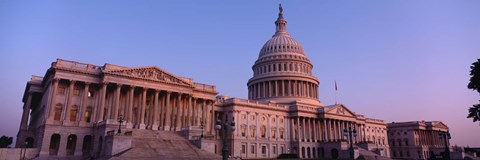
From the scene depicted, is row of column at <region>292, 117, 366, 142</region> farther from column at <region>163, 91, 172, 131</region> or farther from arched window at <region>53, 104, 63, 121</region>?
arched window at <region>53, 104, 63, 121</region>

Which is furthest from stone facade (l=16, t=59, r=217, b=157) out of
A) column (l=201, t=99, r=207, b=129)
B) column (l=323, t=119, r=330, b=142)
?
column (l=323, t=119, r=330, b=142)

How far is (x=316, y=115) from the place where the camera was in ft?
310

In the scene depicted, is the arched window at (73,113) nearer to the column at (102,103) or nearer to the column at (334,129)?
the column at (102,103)

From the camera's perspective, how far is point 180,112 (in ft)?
225

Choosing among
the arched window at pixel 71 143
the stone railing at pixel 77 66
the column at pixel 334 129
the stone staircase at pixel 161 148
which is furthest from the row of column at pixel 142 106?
the column at pixel 334 129

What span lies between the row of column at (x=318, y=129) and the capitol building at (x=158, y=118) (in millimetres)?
272

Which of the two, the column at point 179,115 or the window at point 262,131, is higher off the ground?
the column at point 179,115

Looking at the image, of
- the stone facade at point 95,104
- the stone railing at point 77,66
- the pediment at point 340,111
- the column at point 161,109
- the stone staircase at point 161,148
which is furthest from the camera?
the pediment at point 340,111

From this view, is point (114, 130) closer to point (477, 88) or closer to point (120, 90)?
point (120, 90)

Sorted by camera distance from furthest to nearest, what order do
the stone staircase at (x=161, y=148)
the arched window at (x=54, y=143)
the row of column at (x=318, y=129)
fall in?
the row of column at (x=318, y=129) < the arched window at (x=54, y=143) < the stone staircase at (x=161, y=148)

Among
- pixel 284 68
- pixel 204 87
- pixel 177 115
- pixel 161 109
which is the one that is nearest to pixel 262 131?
pixel 204 87

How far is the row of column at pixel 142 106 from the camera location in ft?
191

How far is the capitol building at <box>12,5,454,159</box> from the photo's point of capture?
172 feet

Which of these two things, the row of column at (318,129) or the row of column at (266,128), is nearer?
the row of column at (266,128)
